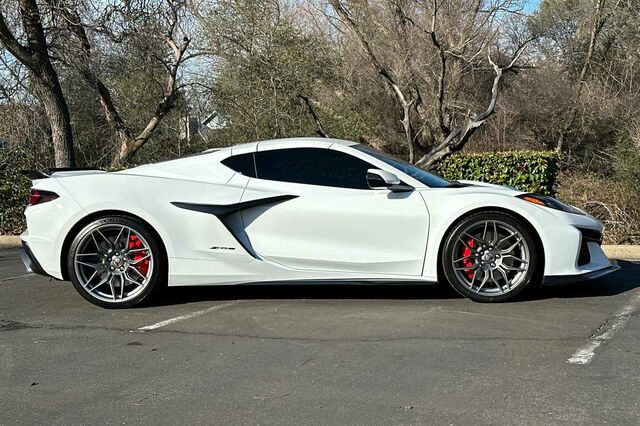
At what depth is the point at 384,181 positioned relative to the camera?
596 cm

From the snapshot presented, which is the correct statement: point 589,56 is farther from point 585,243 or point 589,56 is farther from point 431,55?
point 585,243

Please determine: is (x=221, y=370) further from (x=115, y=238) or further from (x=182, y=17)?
(x=182, y=17)

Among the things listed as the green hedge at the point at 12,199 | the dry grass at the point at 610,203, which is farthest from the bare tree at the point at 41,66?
the dry grass at the point at 610,203

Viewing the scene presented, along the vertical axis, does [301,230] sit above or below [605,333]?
above

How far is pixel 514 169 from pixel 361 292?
496cm

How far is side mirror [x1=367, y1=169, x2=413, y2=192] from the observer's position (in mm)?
5941

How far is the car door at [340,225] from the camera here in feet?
19.4

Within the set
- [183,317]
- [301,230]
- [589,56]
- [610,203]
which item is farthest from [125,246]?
[589,56]

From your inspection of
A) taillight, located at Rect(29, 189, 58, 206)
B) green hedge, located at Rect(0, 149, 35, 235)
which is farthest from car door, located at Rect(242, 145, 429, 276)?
green hedge, located at Rect(0, 149, 35, 235)

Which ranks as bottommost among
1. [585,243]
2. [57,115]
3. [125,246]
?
[125,246]

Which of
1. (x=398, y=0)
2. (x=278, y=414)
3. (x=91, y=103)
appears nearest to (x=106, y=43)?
(x=91, y=103)

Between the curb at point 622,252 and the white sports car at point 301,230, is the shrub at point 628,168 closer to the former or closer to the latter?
the curb at point 622,252

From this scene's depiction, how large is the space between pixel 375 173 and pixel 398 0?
34.4ft

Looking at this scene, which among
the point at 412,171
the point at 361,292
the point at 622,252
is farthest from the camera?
the point at 622,252
